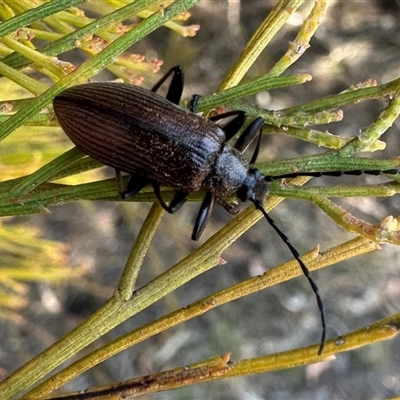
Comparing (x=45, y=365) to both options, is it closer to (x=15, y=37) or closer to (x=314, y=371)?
(x=15, y=37)

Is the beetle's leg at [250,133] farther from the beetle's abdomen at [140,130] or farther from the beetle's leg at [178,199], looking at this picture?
the beetle's leg at [178,199]

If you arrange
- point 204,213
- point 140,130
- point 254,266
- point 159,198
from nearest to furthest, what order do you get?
point 159,198 < point 140,130 < point 204,213 < point 254,266

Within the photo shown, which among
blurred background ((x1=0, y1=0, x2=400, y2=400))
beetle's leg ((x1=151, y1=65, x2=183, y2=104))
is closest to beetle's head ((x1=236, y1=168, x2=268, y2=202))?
beetle's leg ((x1=151, y1=65, x2=183, y2=104))

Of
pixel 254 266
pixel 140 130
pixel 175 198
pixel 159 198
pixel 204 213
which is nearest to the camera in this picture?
pixel 159 198

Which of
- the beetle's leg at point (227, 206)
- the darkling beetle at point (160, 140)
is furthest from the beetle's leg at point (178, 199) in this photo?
the beetle's leg at point (227, 206)

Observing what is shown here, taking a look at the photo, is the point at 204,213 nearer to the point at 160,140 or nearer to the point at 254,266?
the point at 160,140

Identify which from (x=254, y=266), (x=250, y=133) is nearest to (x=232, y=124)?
(x=250, y=133)
